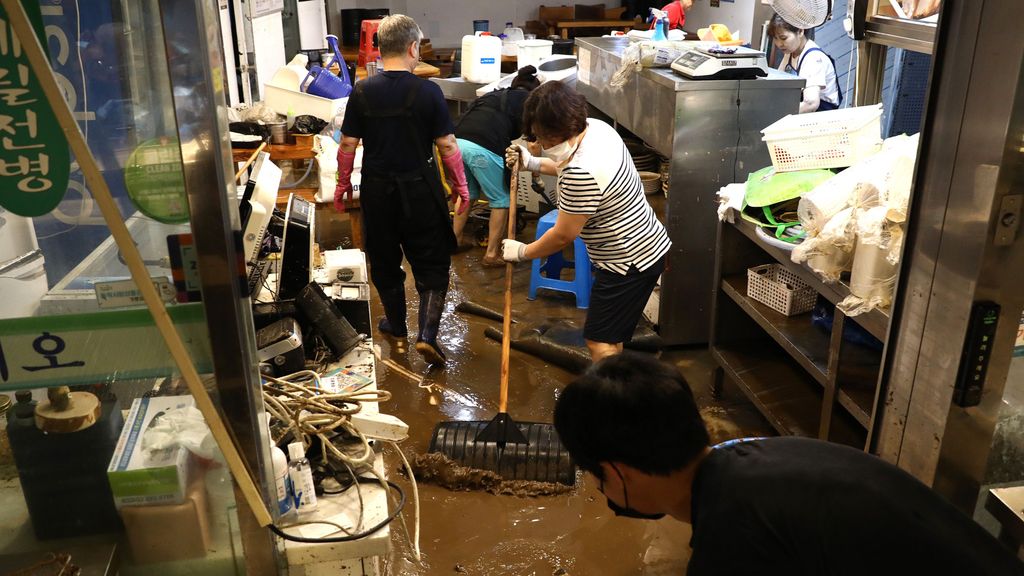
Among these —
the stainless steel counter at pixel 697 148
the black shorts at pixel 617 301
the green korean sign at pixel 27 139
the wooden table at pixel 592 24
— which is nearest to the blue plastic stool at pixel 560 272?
the stainless steel counter at pixel 697 148

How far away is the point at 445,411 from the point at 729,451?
2.82 meters

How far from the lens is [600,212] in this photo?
3764 mm

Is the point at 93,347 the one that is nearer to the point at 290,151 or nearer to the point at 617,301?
the point at 617,301

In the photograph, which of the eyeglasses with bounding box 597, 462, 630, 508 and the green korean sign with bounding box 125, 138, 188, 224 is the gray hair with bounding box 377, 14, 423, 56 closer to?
the green korean sign with bounding box 125, 138, 188, 224

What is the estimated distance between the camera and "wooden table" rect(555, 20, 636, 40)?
38.3 feet

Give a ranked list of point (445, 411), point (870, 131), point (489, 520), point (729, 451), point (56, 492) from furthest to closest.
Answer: point (445, 411), point (870, 131), point (489, 520), point (56, 492), point (729, 451)

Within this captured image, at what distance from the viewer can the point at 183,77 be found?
1523 mm

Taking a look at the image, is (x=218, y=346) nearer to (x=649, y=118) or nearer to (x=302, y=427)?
(x=302, y=427)

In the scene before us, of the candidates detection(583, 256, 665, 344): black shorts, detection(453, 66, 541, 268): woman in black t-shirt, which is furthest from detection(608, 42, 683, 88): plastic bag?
detection(583, 256, 665, 344): black shorts

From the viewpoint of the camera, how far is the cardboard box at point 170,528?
1780 millimetres

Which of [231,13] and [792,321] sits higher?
[231,13]

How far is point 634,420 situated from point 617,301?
2.39 metres

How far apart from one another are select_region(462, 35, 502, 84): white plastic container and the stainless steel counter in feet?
9.43

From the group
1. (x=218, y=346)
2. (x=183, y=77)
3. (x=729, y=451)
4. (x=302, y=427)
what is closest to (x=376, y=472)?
(x=302, y=427)
